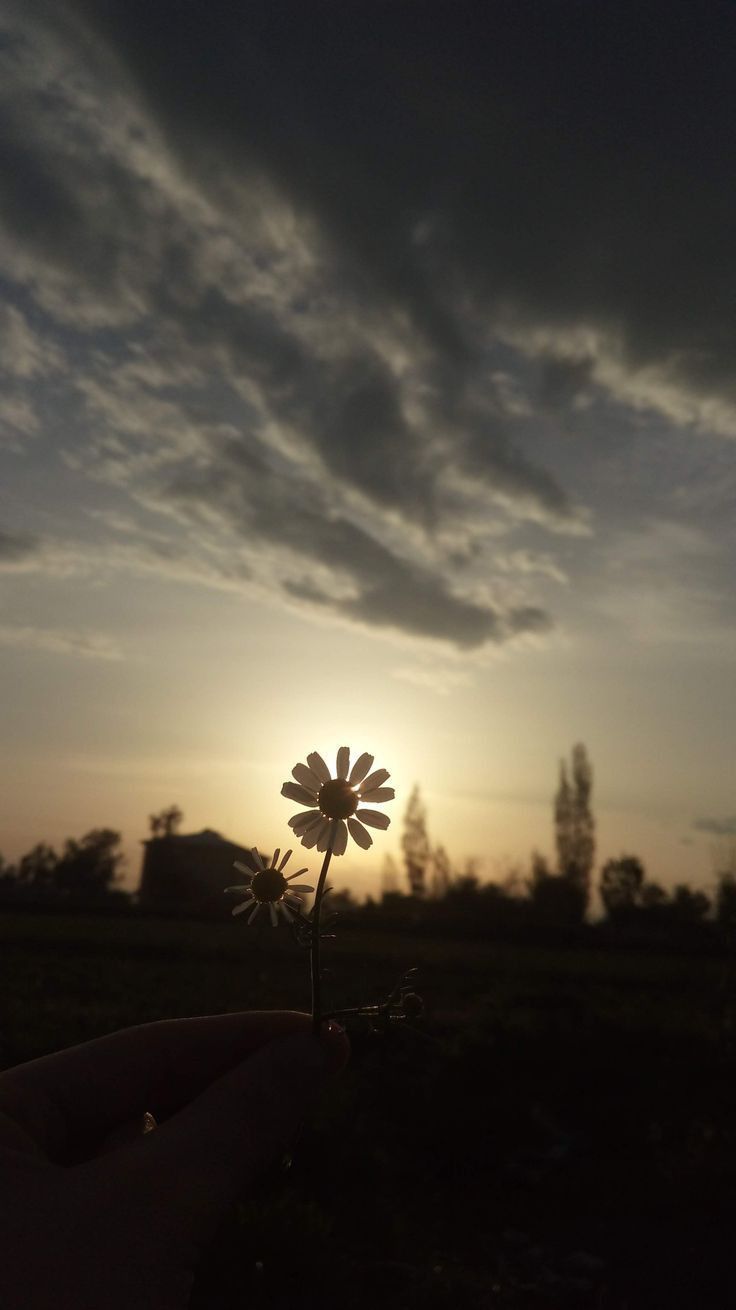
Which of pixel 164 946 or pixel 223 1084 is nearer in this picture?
pixel 223 1084

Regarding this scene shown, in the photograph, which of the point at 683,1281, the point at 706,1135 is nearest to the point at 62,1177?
the point at 683,1281

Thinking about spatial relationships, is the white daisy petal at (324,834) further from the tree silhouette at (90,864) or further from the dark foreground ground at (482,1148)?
the tree silhouette at (90,864)

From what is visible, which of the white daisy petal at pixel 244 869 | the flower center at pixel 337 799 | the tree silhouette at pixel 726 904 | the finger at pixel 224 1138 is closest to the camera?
the finger at pixel 224 1138

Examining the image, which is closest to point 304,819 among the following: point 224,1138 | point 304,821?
point 304,821

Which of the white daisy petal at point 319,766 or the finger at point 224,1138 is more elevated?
the white daisy petal at point 319,766

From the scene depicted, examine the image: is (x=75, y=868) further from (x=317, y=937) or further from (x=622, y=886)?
(x=317, y=937)

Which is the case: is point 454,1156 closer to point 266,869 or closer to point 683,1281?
point 683,1281

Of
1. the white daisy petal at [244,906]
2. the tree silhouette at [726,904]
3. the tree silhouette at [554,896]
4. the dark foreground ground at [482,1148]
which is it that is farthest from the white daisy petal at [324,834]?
the tree silhouette at [554,896]
